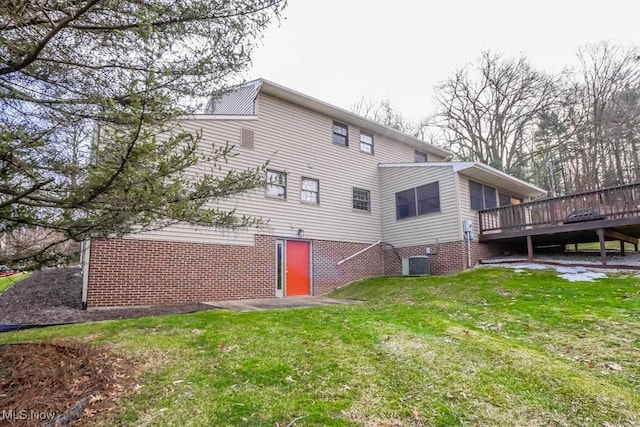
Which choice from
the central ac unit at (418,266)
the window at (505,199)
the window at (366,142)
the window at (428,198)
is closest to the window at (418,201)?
the window at (428,198)

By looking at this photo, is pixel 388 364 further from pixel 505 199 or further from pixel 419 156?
pixel 419 156

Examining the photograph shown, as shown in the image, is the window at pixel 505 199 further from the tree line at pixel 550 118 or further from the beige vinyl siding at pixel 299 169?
the tree line at pixel 550 118

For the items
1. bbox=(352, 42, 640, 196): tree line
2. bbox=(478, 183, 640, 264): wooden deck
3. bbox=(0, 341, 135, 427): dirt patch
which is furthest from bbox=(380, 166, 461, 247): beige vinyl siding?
bbox=(0, 341, 135, 427): dirt patch

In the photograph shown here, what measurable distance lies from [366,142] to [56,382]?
12.6 m

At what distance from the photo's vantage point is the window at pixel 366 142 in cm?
1393

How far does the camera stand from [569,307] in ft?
19.7

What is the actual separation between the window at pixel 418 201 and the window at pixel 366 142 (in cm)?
230

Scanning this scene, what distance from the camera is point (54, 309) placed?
727cm

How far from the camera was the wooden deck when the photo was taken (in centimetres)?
909

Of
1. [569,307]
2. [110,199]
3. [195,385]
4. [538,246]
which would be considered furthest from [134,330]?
[538,246]

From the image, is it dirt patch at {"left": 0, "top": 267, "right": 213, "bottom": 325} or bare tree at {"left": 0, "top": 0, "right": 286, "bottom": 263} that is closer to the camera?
bare tree at {"left": 0, "top": 0, "right": 286, "bottom": 263}

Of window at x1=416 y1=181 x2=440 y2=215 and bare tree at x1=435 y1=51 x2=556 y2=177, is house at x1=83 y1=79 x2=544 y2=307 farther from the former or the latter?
bare tree at x1=435 y1=51 x2=556 y2=177

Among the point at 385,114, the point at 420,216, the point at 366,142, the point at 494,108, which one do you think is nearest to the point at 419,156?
the point at 366,142

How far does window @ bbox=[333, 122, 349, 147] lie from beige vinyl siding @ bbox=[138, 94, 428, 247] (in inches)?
7.6
